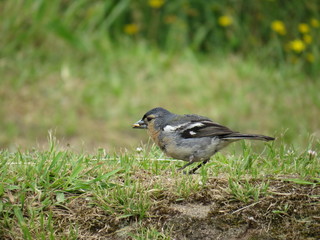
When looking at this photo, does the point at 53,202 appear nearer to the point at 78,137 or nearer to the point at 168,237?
the point at 168,237

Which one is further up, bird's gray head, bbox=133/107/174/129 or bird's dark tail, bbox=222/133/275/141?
bird's gray head, bbox=133/107/174/129

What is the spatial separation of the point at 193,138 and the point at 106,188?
108 centimetres

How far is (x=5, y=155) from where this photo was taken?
502 cm

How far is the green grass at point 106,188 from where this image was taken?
415 cm

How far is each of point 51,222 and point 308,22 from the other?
30.7ft

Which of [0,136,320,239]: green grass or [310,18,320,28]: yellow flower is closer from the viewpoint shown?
[0,136,320,239]: green grass

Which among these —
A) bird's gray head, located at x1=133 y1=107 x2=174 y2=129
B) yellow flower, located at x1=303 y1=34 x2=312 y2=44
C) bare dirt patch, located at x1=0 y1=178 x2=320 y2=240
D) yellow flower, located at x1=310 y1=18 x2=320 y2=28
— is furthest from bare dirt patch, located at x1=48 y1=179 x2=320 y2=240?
yellow flower, located at x1=310 y1=18 x2=320 y2=28

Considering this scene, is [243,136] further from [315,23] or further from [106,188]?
[315,23]

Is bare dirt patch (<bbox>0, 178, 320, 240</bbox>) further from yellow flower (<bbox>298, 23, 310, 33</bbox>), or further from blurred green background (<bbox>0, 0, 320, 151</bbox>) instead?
yellow flower (<bbox>298, 23, 310, 33</bbox>)

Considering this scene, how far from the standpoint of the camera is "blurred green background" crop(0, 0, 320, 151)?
9.14 m

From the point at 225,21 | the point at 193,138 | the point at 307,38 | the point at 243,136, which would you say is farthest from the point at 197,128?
the point at 307,38

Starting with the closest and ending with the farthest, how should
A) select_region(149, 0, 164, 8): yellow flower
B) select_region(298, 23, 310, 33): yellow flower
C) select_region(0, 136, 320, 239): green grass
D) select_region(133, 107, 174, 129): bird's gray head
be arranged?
1. select_region(0, 136, 320, 239): green grass
2. select_region(133, 107, 174, 129): bird's gray head
3. select_region(149, 0, 164, 8): yellow flower
4. select_region(298, 23, 310, 33): yellow flower

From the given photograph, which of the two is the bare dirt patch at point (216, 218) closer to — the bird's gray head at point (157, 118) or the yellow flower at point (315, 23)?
the bird's gray head at point (157, 118)

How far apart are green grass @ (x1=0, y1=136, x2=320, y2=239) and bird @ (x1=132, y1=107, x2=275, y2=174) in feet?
0.55
